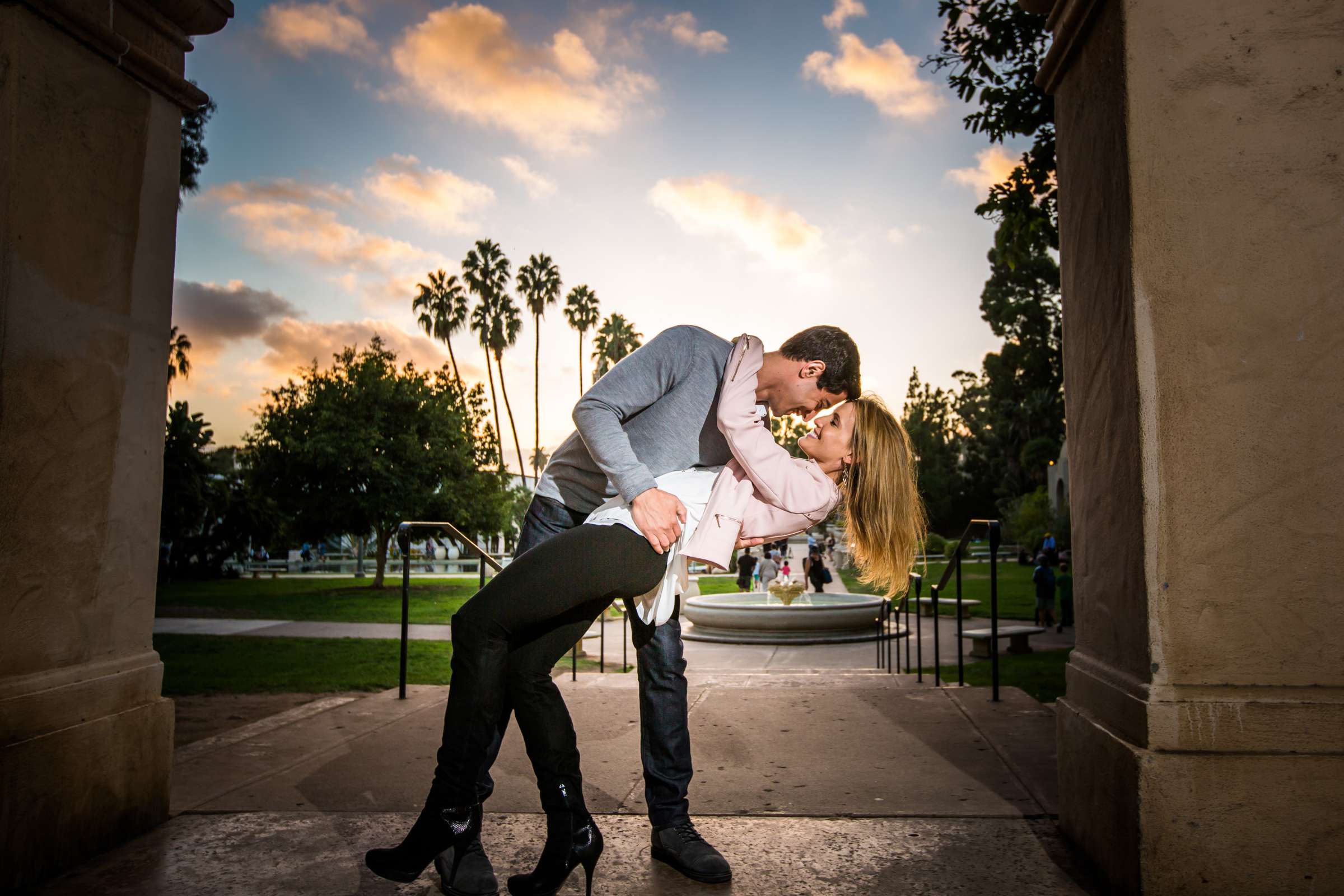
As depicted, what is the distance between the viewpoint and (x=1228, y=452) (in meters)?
2.43

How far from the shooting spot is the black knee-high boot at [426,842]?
2.32 m

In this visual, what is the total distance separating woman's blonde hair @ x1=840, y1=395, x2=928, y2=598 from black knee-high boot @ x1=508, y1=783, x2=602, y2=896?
110 centimetres

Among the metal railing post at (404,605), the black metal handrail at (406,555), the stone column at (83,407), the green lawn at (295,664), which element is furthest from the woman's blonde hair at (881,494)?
the green lawn at (295,664)

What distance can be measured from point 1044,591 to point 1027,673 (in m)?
6.77

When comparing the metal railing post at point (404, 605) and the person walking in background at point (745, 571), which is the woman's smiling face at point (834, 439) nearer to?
the metal railing post at point (404, 605)

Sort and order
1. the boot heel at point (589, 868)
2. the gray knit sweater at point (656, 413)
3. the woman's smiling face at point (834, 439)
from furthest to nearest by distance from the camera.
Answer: the woman's smiling face at point (834, 439) → the gray knit sweater at point (656, 413) → the boot heel at point (589, 868)

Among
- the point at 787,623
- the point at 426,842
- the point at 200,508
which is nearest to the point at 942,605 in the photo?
the point at 787,623

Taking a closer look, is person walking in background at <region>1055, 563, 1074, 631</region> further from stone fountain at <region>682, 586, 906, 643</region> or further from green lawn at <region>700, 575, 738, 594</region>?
green lawn at <region>700, 575, 738, 594</region>

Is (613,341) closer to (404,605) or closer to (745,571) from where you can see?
(745,571)

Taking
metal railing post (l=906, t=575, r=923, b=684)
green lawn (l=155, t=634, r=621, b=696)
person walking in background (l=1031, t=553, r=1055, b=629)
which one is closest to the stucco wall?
metal railing post (l=906, t=575, r=923, b=684)

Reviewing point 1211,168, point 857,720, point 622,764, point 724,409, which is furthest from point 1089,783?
point 857,720

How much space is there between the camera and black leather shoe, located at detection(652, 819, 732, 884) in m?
2.61

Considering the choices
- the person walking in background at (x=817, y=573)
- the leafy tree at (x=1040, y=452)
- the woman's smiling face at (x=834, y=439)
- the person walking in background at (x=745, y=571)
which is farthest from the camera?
the leafy tree at (x=1040, y=452)

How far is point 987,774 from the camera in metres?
3.79
